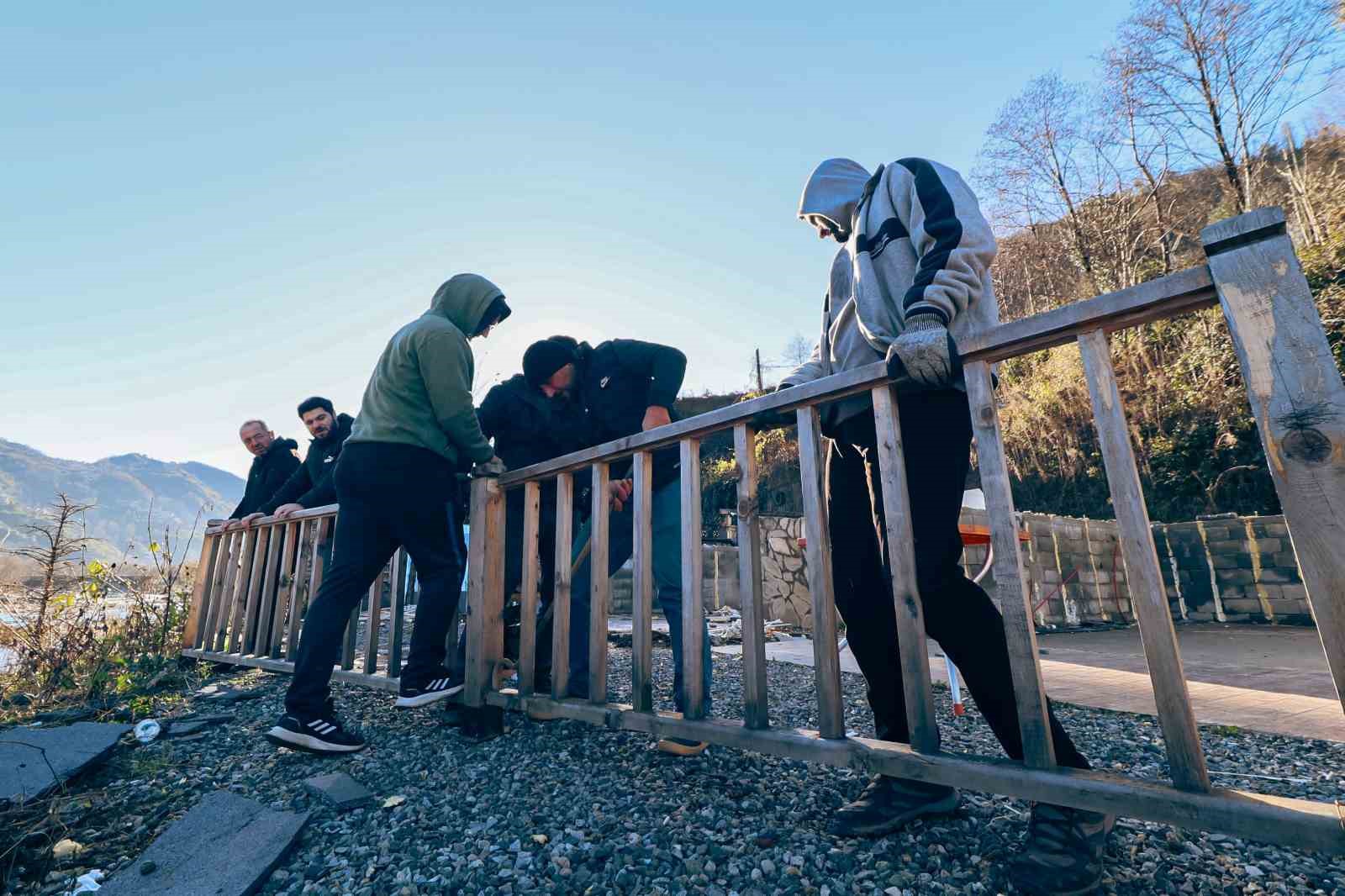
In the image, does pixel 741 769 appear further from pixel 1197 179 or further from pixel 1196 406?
pixel 1197 179

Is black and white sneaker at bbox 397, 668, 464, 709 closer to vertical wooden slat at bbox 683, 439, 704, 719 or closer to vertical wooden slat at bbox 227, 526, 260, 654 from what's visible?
vertical wooden slat at bbox 683, 439, 704, 719

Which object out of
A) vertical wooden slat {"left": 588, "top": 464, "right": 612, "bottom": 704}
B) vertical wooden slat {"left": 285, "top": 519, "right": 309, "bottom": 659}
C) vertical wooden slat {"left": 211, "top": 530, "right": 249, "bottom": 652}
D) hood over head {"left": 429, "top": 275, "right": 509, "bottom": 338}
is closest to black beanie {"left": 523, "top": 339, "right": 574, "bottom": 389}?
hood over head {"left": 429, "top": 275, "right": 509, "bottom": 338}

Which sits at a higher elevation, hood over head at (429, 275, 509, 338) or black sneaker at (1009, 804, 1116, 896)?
hood over head at (429, 275, 509, 338)

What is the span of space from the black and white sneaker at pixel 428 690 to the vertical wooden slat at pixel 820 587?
1.58 metres

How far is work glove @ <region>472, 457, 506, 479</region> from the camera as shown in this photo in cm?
272

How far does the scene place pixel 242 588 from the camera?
4.26m

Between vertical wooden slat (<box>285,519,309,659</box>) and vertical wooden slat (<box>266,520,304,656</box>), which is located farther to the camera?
vertical wooden slat (<box>266,520,304,656</box>)

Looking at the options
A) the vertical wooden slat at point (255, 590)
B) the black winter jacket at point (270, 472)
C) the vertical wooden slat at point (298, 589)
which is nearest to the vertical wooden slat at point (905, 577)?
the vertical wooden slat at point (298, 589)

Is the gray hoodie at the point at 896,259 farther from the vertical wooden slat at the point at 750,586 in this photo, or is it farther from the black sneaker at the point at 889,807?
the black sneaker at the point at 889,807

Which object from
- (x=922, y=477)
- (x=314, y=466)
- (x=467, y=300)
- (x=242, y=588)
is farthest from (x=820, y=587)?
(x=242, y=588)

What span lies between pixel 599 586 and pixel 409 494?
95 cm

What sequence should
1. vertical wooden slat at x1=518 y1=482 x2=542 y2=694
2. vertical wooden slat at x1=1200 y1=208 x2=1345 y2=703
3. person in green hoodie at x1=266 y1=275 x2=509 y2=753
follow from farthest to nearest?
1. person in green hoodie at x1=266 y1=275 x2=509 y2=753
2. vertical wooden slat at x1=518 y1=482 x2=542 y2=694
3. vertical wooden slat at x1=1200 y1=208 x2=1345 y2=703

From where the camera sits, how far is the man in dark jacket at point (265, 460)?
513 cm

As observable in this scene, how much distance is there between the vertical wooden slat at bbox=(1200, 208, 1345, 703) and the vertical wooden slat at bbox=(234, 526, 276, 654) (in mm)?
4628
